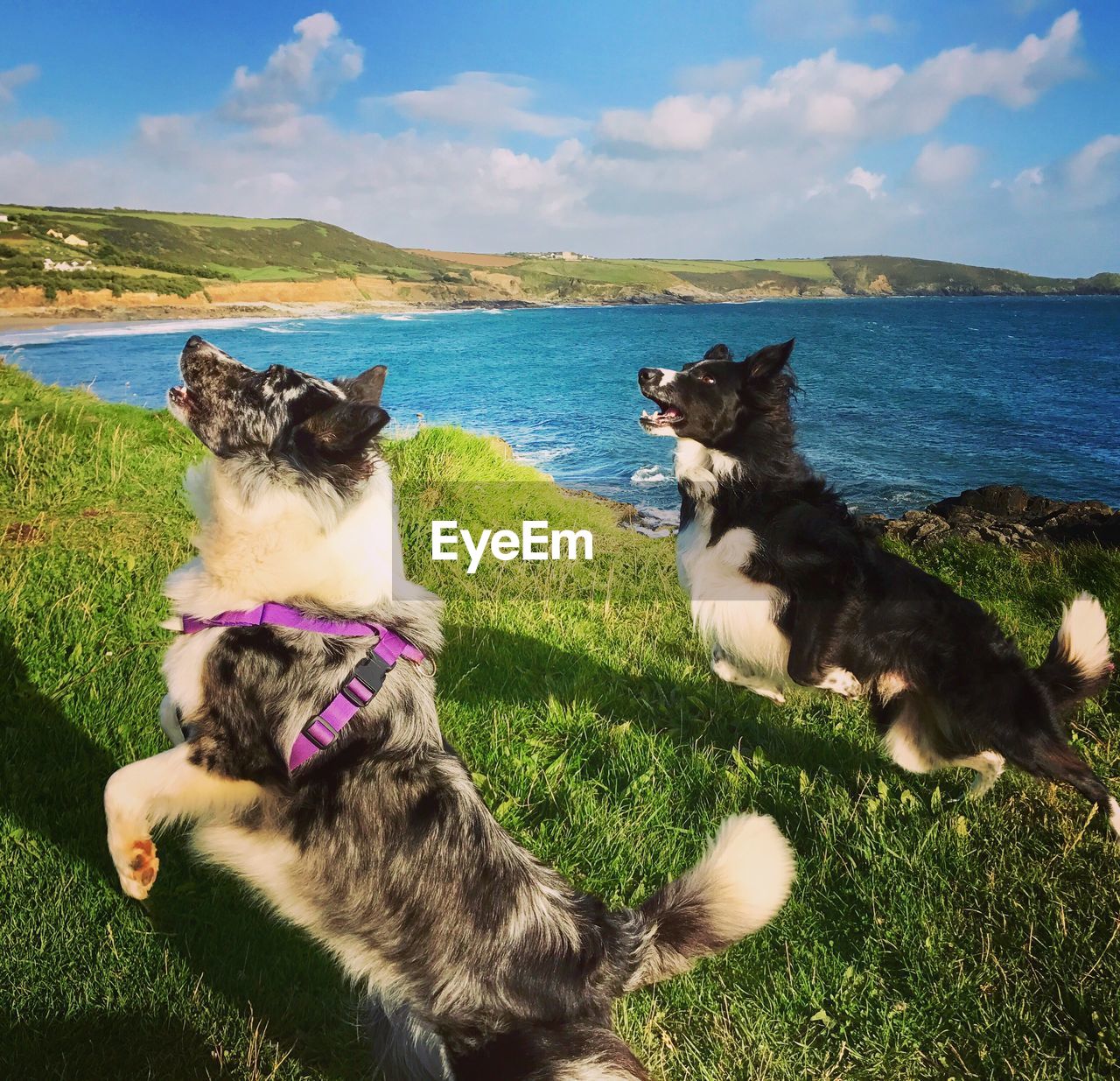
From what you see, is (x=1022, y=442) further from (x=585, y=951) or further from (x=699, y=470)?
(x=585, y=951)

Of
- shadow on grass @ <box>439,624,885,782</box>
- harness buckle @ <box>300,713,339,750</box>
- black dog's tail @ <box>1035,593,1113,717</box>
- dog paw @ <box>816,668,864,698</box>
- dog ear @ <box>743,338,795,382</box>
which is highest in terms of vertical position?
dog ear @ <box>743,338,795,382</box>

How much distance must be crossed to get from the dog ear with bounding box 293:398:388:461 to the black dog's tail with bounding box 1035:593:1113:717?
3.84 metres

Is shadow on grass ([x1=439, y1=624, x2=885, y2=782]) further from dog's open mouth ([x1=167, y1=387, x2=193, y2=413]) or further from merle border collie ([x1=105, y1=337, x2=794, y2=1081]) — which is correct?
dog's open mouth ([x1=167, y1=387, x2=193, y2=413])

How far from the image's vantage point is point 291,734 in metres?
2.39

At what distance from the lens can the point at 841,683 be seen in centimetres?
446

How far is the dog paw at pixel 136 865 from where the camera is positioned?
234 cm

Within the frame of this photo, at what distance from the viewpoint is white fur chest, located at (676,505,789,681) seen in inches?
184

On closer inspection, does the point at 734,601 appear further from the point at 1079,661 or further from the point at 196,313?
the point at 196,313

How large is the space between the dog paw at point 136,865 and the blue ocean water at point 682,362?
2.04 meters

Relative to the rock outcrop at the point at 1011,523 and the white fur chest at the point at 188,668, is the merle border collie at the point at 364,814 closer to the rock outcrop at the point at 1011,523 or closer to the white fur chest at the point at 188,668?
the white fur chest at the point at 188,668

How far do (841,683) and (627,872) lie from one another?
1.94 m

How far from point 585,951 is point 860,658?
9.42ft

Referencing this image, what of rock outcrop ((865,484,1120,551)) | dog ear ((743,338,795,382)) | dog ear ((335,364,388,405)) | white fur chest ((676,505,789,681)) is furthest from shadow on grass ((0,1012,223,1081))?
rock outcrop ((865,484,1120,551))

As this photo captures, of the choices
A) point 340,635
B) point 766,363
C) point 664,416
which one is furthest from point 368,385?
point 766,363
